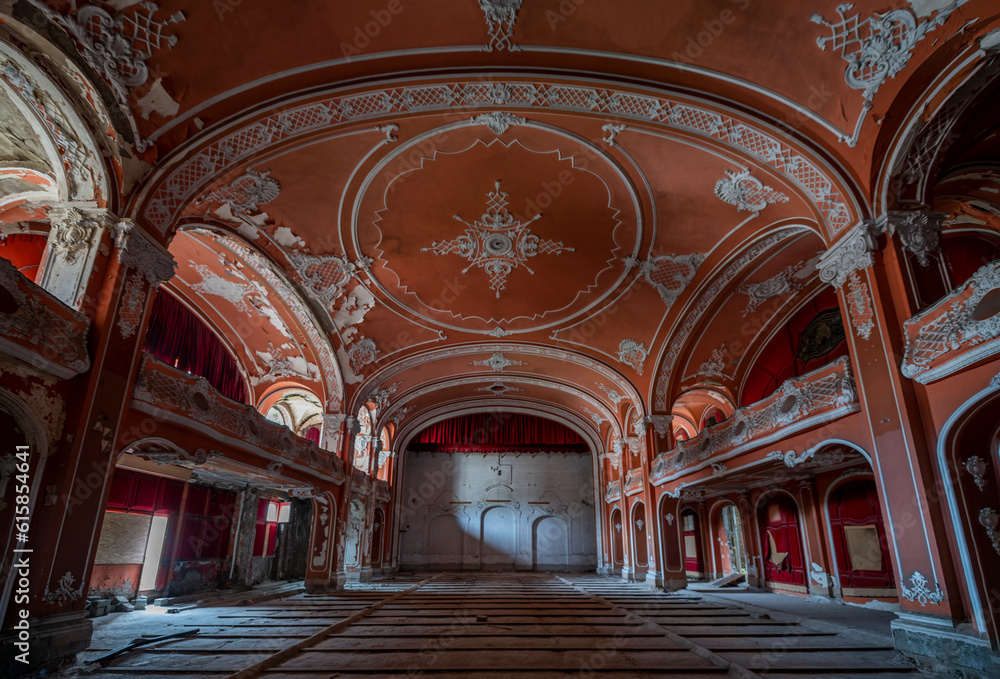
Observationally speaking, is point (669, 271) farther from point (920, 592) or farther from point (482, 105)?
point (920, 592)

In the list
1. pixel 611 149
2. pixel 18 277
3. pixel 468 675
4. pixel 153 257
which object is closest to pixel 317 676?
pixel 468 675

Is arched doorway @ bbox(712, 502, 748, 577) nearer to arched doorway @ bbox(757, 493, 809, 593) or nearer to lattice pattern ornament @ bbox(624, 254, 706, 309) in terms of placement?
arched doorway @ bbox(757, 493, 809, 593)

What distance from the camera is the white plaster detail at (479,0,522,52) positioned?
6239 mm

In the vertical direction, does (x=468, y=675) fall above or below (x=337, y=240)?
below

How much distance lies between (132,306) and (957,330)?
9238 mm

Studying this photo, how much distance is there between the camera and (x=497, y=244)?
1114 centimetres

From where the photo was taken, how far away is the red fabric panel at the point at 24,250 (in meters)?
8.92

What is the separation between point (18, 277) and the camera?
5.24m

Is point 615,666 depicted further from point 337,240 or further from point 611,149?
point 337,240

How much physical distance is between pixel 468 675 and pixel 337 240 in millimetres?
8270

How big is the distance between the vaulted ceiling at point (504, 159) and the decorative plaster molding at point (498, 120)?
34 millimetres

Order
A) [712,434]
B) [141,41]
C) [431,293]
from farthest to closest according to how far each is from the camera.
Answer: [431,293] → [712,434] → [141,41]

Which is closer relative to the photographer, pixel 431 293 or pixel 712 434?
pixel 712 434

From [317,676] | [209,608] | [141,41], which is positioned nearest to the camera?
[317,676]
